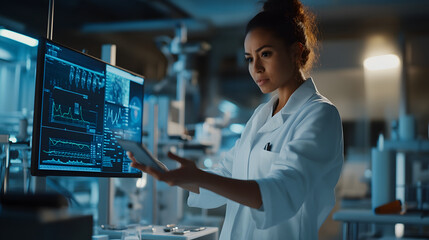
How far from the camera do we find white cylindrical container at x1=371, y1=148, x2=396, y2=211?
2381mm

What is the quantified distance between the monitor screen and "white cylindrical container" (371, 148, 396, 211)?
142 centimetres

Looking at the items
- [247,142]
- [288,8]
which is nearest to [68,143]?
[247,142]

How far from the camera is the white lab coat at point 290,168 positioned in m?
1.08

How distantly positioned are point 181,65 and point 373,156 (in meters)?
2.57

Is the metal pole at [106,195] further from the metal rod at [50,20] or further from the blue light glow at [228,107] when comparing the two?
the blue light glow at [228,107]

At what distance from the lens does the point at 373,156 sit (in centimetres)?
243

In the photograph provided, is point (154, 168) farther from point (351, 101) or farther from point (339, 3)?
point (351, 101)

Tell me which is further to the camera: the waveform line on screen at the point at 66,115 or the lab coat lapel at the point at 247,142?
the lab coat lapel at the point at 247,142

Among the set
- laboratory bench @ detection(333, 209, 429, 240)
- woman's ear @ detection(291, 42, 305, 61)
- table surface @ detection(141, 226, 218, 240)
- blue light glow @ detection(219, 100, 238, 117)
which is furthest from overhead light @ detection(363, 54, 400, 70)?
table surface @ detection(141, 226, 218, 240)

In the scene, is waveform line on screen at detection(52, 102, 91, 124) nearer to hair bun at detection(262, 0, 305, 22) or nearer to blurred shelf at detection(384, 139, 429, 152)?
hair bun at detection(262, 0, 305, 22)

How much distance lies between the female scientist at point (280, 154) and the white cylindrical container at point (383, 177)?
1.11 m

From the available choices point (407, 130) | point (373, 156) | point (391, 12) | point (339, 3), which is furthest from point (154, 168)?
point (391, 12)

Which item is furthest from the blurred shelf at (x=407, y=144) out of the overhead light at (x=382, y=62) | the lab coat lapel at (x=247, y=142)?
the overhead light at (x=382, y=62)

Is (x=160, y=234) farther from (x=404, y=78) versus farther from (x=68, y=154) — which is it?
(x=404, y=78)
